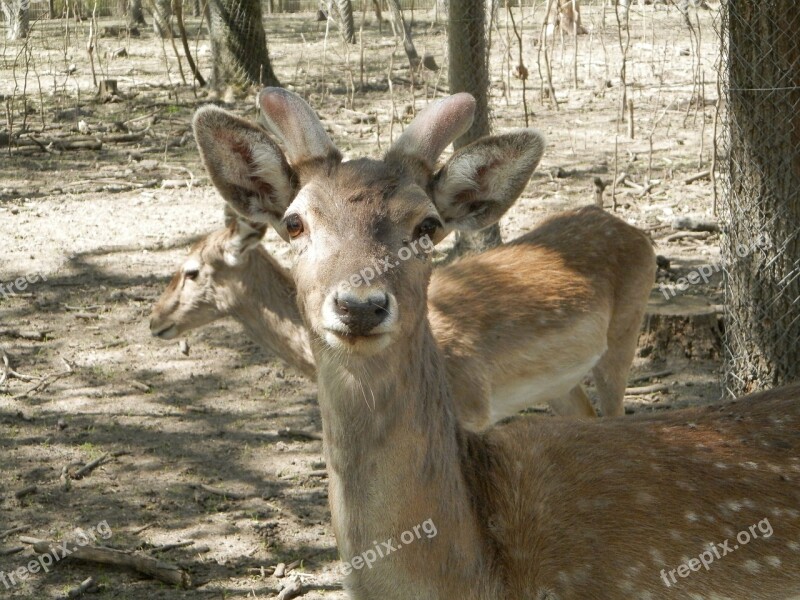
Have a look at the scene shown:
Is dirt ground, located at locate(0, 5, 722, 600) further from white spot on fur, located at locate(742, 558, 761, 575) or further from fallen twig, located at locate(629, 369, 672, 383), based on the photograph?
white spot on fur, located at locate(742, 558, 761, 575)

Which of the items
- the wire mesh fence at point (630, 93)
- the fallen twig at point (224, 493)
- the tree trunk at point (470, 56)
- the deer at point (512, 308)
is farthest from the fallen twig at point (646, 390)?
the fallen twig at point (224, 493)

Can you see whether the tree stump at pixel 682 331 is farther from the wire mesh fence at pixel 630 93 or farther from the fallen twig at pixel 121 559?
the fallen twig at pixel 121 559

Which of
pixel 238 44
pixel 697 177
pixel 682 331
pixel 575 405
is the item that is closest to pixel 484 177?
pixel 575 405

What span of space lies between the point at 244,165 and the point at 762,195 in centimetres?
326

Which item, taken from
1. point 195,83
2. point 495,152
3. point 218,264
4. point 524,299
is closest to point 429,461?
point 495,152

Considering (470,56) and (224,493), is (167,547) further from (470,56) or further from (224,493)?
(470,56)

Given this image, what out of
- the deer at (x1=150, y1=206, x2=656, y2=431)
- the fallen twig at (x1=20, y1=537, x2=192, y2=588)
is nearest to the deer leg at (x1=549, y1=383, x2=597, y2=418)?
the deer at (x1=150, y1=206, x2=656, y2=431)

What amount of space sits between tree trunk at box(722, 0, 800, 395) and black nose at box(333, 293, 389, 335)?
3440mm

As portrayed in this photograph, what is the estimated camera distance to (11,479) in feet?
20.1

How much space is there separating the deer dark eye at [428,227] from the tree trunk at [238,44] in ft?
37.8

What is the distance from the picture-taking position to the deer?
6.38m

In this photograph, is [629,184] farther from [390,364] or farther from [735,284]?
[390,364]

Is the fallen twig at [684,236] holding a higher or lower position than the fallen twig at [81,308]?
higher

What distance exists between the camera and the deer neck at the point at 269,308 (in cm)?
680
